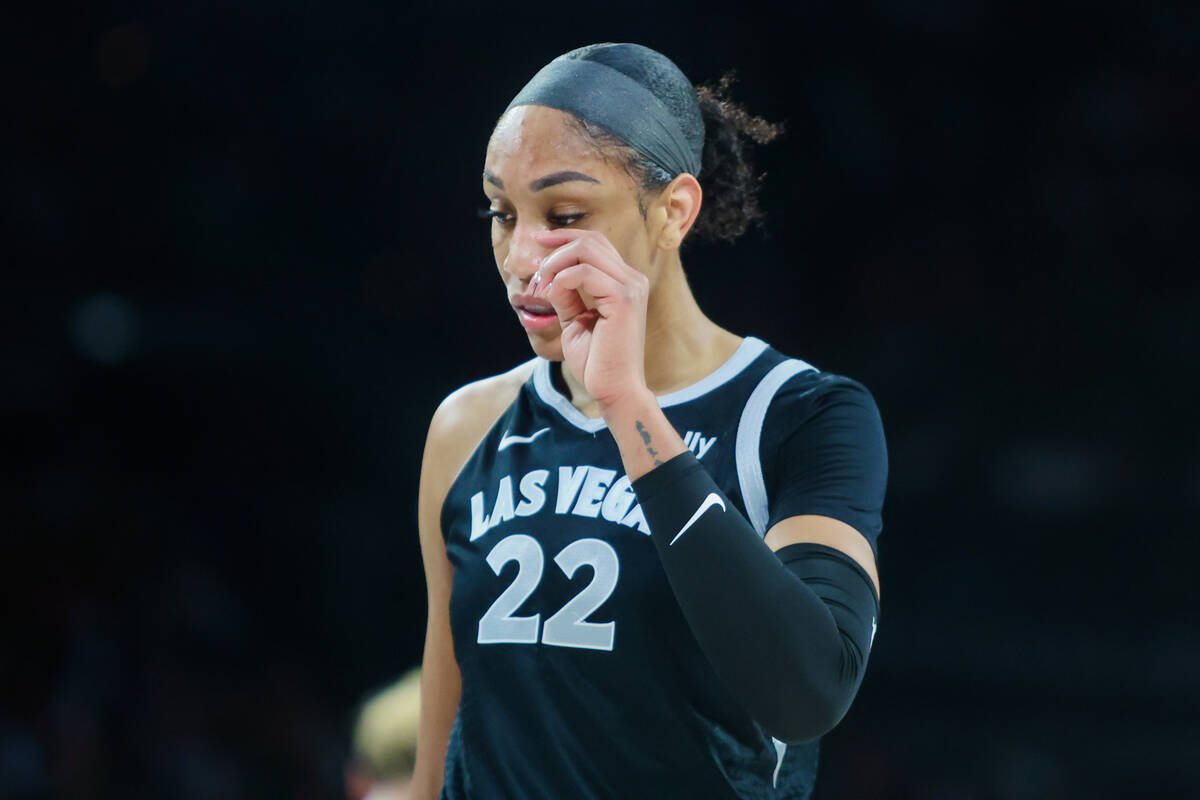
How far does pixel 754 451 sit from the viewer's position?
1.46 m

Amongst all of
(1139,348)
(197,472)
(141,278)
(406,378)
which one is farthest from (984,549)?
(141,278)

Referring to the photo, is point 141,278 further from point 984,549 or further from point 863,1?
point 984,549

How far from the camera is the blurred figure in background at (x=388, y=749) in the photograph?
7.32 ft

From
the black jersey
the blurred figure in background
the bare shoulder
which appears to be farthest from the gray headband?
the blurred figure in background

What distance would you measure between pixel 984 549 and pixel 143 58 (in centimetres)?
343

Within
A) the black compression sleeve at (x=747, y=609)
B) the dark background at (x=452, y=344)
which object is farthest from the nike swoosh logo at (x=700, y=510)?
the dark background at (x=452, y=344)

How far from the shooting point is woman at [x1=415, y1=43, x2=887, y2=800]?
1.25 metres

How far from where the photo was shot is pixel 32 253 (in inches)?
192

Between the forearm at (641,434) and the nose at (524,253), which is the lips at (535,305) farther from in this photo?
the forearm at (641,434)

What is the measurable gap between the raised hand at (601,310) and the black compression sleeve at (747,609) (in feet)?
0.34

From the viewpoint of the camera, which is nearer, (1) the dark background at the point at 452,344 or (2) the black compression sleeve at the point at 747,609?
(2) the black compression sleeve at the point at 747,609

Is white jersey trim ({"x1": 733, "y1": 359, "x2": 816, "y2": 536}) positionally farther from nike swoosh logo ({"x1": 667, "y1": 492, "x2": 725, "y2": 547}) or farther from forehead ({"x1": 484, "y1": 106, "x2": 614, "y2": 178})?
forehead ({"x1": 484, "y1": 106, "x2": 614, "y2": 178})

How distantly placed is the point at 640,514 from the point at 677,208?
0.36 m

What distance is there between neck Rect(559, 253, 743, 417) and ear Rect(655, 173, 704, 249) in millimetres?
61
